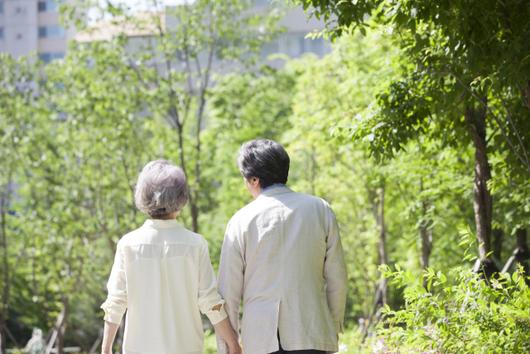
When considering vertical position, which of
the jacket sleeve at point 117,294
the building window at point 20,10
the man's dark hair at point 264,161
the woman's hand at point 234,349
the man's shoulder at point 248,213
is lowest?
the woman's hand at point 234,349

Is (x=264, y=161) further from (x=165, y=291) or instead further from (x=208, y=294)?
(x=165, y=291)

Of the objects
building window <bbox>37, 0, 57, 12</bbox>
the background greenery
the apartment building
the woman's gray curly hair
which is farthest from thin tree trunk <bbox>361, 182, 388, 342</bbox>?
building window <bbox>37, 0, 57, 12</bbox>

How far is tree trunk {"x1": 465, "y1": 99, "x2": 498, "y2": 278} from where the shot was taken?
819 centimetres

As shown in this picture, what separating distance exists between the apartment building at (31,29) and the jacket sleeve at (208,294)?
5451 cm

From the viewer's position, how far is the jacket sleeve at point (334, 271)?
15.4 ft

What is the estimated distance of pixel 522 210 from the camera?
10500 mm

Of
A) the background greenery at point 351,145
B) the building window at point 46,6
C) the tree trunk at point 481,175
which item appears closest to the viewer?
the background greenery at point 351,145

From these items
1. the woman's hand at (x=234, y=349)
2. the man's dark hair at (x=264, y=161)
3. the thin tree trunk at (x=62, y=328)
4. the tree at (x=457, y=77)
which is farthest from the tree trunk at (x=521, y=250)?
the thin tree trunk at (x=62, y=328)

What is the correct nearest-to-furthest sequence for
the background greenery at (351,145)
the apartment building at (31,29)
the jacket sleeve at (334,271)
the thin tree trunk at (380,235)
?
the jacket sleeve at (334,271) < the background greenery at (351,145) < the thin tree trunk at (380,235) < the apartment building at (31,29)

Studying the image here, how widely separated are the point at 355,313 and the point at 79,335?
11865 mm

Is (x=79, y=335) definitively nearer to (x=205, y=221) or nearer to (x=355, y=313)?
(x=205, y=221)

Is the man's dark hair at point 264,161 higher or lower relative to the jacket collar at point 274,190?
higher

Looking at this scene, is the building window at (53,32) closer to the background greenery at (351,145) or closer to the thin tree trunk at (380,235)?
the background greenery at (351,145)

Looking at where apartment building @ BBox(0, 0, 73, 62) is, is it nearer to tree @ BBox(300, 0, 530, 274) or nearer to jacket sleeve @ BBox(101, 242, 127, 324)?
tree @ BBox(300, 0, 530, 274)
